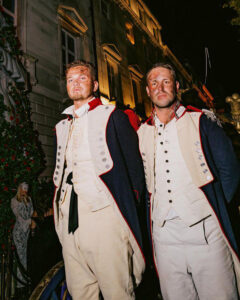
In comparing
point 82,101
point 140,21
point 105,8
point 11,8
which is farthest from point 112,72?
point 82,101

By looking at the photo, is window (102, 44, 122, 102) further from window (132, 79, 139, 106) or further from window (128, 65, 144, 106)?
window (132, 79, 139, 106)

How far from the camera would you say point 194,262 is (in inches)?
64.1

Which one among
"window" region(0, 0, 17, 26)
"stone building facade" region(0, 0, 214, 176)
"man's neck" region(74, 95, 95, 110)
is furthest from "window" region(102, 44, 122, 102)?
"man's neck" region(74, 95, 95, 110)

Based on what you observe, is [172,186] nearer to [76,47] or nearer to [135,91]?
[76,47]

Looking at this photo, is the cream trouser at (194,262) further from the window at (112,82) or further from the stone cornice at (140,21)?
the stone cornice at (140,21)

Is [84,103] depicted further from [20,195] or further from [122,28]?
[122,28]

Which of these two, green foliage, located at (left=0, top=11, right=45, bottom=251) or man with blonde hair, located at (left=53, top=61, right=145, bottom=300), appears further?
green foliage, located at (left=0, top=11, right=45, bottom=251)

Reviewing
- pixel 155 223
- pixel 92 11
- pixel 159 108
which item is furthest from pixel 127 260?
pixel 92 11

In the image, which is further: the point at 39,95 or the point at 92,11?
the point at 92,11

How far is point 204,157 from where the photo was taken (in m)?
1.74

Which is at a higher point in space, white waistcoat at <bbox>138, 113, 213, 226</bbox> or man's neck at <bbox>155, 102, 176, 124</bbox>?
man's neck at <bbox>155, 102, 176, 124</bbox>

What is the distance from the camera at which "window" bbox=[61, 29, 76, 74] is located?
8.84m

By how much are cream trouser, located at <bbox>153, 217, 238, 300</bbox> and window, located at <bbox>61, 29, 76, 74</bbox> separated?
840cm

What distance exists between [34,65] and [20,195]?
197 inches
